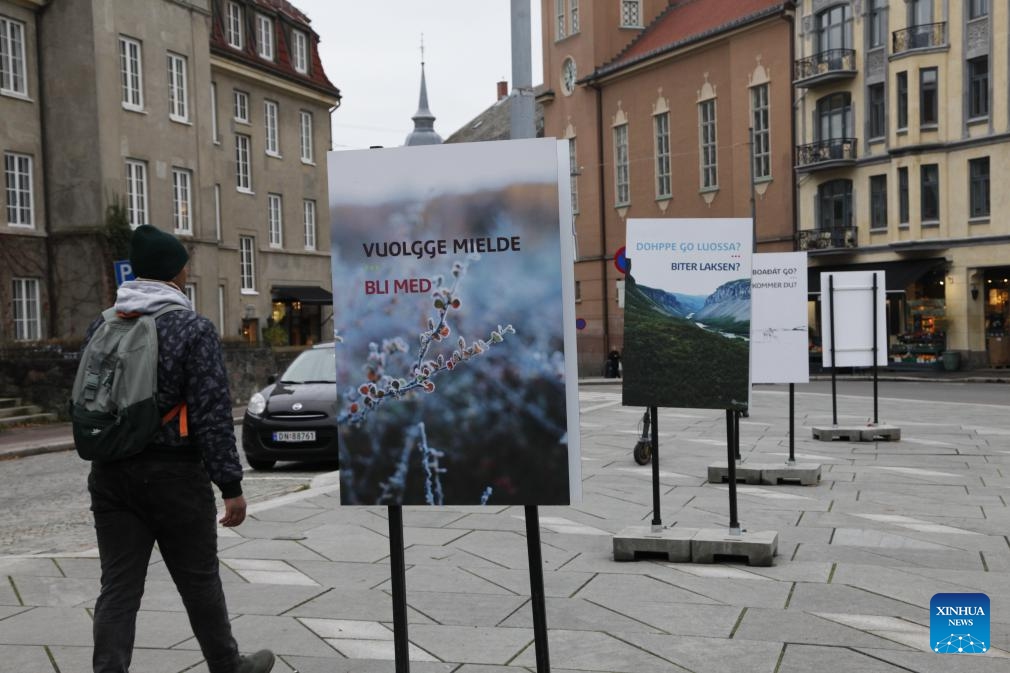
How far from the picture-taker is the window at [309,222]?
43.1 meters

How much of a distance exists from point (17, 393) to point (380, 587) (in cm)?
1994

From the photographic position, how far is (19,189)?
2834 cm

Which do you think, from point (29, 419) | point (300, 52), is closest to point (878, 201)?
point (300, 52)

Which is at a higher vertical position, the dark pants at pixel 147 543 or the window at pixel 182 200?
the window at pixel 182 200

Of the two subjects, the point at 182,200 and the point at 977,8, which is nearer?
the point at 182,200

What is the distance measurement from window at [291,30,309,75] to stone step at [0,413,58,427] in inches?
890

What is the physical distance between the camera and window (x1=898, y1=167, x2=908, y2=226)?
1522 inches

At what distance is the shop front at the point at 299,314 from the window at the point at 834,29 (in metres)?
20.5

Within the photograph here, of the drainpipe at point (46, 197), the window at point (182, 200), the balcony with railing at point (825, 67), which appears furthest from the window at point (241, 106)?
the balcony with railing at point (825, 67)

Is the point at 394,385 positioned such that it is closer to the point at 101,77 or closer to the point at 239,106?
the point at 101,77

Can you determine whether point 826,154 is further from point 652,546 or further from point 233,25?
point 652,546

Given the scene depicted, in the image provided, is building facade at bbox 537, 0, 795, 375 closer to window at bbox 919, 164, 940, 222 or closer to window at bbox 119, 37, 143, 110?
window at bbox 919, 164, 940, 222

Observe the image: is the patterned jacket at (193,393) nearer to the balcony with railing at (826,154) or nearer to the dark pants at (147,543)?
the dark pants at (147,543)

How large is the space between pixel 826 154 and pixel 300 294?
799 inches
